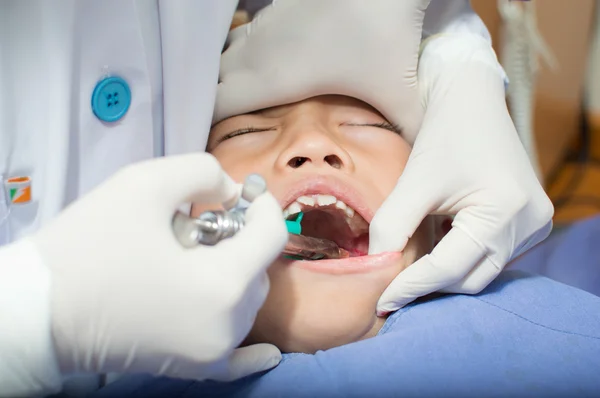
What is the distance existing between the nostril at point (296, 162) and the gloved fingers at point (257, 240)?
255mm

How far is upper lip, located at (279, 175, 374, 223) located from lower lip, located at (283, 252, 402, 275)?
86 mm

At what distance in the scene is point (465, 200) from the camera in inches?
33.8

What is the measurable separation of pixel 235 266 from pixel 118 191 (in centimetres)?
13

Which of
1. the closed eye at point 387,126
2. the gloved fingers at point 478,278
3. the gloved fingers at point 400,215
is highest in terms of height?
the closed eye at point 387,126

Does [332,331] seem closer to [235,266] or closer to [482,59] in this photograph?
[235,266]

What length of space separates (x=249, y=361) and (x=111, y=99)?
386 millimetres

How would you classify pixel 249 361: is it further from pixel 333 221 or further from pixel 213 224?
pixel 333 221

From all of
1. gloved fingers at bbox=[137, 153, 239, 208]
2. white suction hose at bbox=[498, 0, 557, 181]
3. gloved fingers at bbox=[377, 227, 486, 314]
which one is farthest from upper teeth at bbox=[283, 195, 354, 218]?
white suction hose at bbox=[498, 0, 557, 181]

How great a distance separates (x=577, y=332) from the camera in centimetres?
83

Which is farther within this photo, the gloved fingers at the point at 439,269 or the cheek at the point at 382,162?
the cheek at the point at 382,162

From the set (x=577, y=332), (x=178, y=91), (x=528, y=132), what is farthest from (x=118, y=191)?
(x=528, y=132)

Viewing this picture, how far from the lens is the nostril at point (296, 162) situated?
0.91 m

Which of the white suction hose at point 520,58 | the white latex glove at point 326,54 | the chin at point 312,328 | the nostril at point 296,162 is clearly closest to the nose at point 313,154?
the nostril at point 296,162

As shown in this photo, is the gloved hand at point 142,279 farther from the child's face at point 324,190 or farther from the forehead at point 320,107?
the forehead at point 320,107
